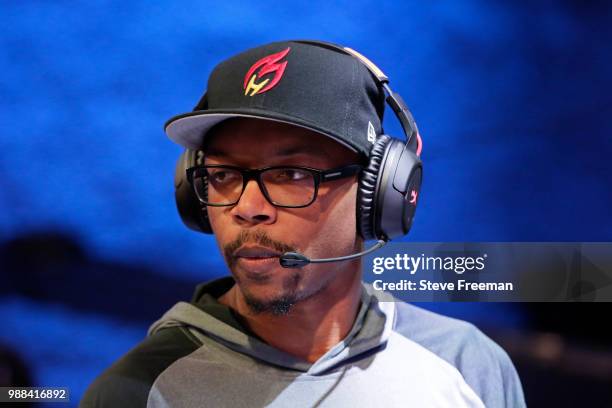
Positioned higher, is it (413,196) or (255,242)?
(413,196)

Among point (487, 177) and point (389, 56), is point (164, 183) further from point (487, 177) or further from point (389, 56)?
point (487, 177)

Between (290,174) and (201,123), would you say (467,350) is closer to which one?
(290,174)

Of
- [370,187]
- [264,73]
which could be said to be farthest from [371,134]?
[264,73]

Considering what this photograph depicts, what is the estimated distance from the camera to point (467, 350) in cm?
148

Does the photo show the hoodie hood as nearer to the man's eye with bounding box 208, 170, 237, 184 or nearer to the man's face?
the man's face

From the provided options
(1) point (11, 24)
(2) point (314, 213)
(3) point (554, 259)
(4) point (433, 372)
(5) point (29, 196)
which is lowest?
(4) point (433, 372)

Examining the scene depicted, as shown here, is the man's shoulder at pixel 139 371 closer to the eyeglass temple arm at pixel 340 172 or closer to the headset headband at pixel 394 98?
the eyeglass temple arm at pixel 340 172

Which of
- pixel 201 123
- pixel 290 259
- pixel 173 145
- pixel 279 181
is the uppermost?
pixel 173 145

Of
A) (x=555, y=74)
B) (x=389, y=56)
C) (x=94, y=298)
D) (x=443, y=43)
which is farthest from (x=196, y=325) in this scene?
(x=555, y=74)

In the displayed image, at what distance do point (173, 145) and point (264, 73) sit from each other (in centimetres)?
55

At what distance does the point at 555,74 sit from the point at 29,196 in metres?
1.26

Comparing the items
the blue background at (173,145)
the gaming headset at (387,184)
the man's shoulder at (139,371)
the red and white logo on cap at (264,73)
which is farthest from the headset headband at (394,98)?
the man's shoulder at (139,371)

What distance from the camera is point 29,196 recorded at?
1669mm

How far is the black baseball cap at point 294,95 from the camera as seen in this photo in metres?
1.19
